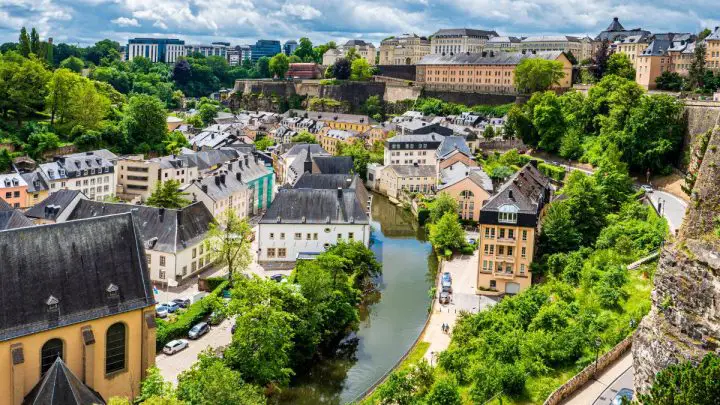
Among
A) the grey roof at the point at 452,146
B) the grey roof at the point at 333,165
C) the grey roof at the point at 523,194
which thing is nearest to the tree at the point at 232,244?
the grey roof at the point at 523,194

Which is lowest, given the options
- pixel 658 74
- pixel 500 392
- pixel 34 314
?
pixel 500 392

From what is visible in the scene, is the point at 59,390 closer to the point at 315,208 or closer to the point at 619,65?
the point at 315,208

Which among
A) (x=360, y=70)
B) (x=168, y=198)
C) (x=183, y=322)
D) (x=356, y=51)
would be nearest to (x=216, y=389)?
(x=183, y=322)

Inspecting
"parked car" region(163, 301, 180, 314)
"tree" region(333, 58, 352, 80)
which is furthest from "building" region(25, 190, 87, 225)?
"tree" region(333, 58, 352, 80)

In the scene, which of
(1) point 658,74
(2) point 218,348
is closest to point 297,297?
(2) point 218,348

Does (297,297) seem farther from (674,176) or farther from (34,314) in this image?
(674,176)

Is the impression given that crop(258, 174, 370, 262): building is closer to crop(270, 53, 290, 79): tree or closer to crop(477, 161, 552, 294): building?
crop(477, 161, 552, 294): building
